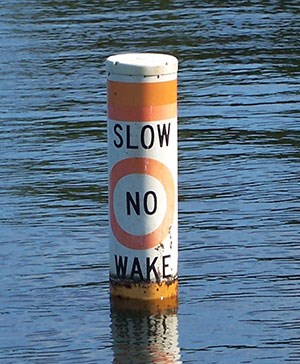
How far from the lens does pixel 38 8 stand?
15.8 metres

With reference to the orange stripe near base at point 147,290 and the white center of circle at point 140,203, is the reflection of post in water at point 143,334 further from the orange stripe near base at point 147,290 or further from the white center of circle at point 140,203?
the white center of circle at point 140,203

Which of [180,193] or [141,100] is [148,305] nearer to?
[141,100]

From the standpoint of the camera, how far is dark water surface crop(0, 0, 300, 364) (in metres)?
5.28

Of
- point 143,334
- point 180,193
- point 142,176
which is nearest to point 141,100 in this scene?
point 142,176

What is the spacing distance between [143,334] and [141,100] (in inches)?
38.3

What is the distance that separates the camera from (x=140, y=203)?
5.57 metres

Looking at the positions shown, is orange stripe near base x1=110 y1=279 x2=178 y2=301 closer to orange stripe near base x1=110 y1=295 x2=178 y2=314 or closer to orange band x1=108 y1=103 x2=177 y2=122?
orange stripe near base x1=110 y1=295 x2=178 y2=314

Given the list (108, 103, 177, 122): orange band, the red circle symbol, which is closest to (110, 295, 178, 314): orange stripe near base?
the red circle symbol

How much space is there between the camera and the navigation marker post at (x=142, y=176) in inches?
215

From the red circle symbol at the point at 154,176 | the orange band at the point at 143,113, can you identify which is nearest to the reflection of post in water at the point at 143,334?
the red circle symbol at the point at 154,176

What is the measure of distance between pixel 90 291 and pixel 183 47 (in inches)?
290

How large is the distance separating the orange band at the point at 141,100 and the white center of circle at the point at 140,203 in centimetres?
26

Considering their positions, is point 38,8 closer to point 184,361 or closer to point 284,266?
point 284,266

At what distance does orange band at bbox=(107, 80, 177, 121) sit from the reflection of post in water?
2.68ft
